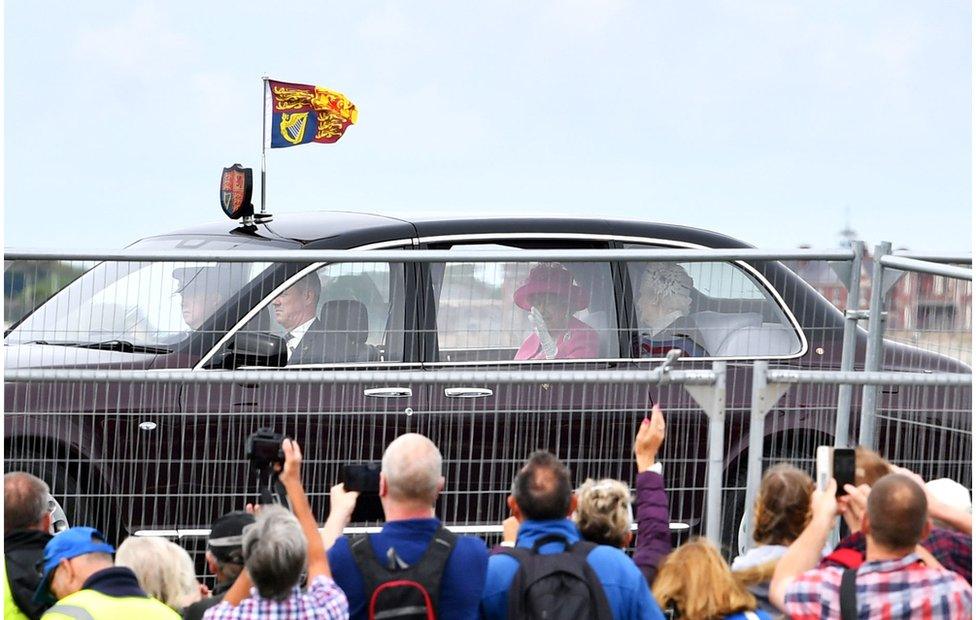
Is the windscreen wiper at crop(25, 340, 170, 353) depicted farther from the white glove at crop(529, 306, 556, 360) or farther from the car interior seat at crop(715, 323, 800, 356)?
the car interior seat at crop(715, 323, 800, 356)

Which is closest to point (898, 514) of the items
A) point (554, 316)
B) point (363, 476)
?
point (363, 476)

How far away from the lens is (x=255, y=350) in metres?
7.29

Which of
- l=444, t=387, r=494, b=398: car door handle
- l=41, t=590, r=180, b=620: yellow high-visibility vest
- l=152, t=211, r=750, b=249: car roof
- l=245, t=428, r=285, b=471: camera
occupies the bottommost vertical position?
l=41, t=590, r=180, b=620: yellow high-visibility vest

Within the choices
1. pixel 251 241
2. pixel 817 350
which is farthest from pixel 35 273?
pixel 817 350

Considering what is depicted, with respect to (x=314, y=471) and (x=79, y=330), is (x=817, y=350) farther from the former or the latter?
(x=79, y=330)

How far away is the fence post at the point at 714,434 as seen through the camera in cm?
582

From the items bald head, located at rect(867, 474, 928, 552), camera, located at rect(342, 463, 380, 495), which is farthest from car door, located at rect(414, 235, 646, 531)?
bald head, located at rect(867, 474, 928, 552)

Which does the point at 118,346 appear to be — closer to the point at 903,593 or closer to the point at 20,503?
the point at 20,503

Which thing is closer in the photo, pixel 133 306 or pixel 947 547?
pixel 947 547

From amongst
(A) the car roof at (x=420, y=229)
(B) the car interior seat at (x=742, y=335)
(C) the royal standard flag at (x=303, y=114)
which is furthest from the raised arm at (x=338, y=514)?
(C) the royal standard flag at (x=303, y=114)

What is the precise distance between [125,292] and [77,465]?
0.79 meters

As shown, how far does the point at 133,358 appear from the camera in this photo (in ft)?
23.3

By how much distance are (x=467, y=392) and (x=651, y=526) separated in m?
1.74

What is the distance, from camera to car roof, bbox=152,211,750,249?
25.8 ft
